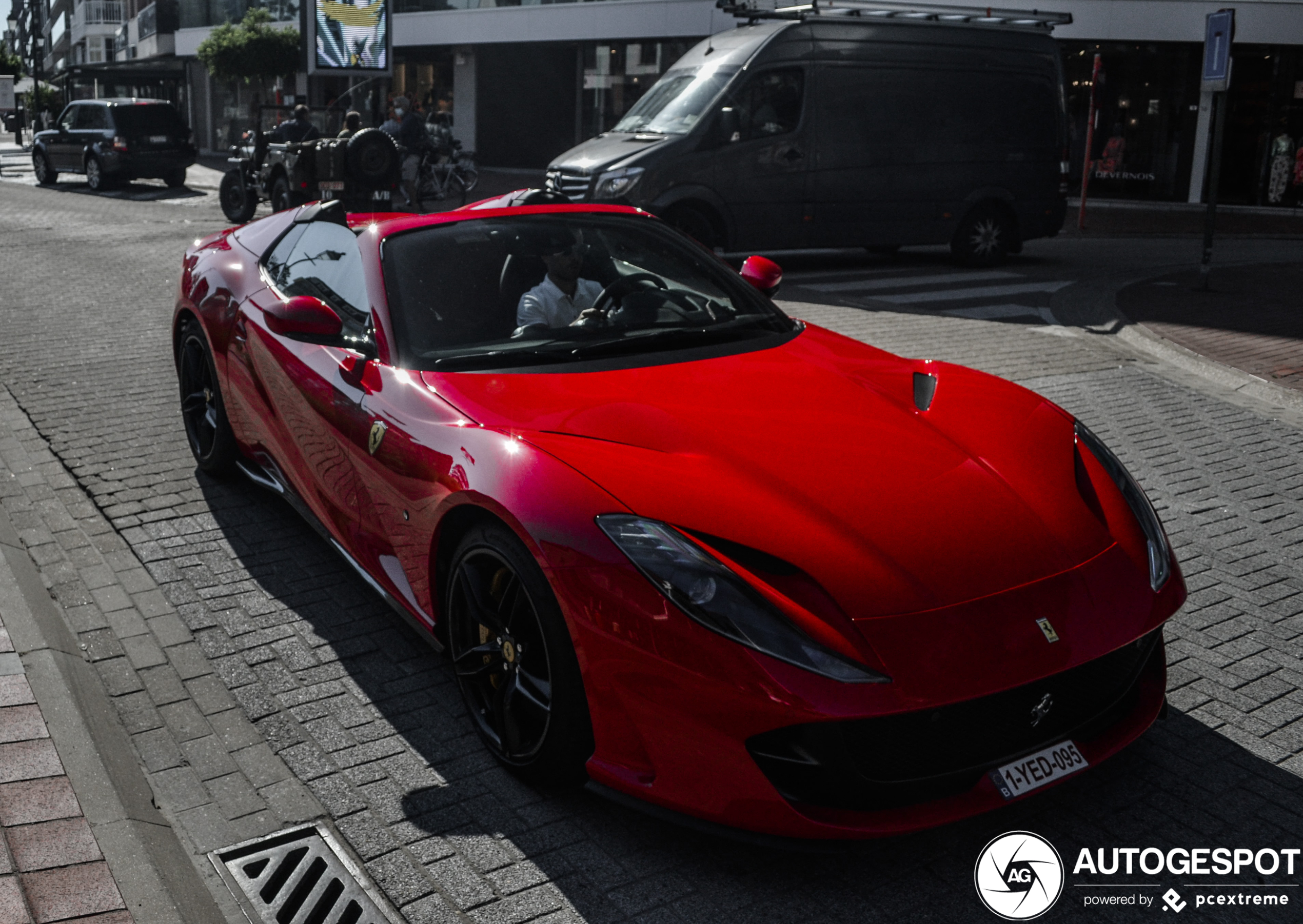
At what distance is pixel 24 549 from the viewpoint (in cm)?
516

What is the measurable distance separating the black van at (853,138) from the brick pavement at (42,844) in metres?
10.5

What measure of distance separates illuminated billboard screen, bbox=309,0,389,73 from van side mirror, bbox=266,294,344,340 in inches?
1009

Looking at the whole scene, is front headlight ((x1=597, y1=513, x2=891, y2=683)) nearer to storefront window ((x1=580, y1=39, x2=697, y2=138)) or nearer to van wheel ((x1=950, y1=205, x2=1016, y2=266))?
van wheel ((x1=950, y1=205, x2=1016, y2=266))

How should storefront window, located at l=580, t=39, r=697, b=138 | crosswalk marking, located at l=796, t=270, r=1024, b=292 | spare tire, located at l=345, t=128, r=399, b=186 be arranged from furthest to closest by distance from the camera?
storefront window, located at l=580, t=39, r=697, b=138, spare tire, located at l=345, t=128, r=399, b=186, crosswalk marking, located at l=796, t=270, r=1024, b=292

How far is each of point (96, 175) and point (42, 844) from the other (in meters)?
26.5

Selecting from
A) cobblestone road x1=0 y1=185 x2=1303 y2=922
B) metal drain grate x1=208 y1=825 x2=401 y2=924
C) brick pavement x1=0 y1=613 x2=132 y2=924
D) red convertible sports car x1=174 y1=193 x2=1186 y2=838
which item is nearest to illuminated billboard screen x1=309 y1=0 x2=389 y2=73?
cobblestone road x1=0 y1=185 x2=1303 y2=922

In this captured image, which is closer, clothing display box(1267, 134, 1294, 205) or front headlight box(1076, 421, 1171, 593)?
front headlight box(1076, 421, 1171, 593)

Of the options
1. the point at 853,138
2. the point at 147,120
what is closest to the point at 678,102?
the point at 853,138

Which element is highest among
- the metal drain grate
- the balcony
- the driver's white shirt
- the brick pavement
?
the balcony

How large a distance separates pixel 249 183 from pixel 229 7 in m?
31.2

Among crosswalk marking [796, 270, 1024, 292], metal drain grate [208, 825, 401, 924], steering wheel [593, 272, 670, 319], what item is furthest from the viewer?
crosswalk marking [796, 270, 1024, 292]

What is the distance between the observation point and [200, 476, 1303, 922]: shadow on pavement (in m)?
2.96

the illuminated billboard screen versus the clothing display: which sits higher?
the illuminated billboard screen

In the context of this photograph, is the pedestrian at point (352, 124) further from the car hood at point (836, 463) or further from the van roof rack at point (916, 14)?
the car hood at point (836, 463)
